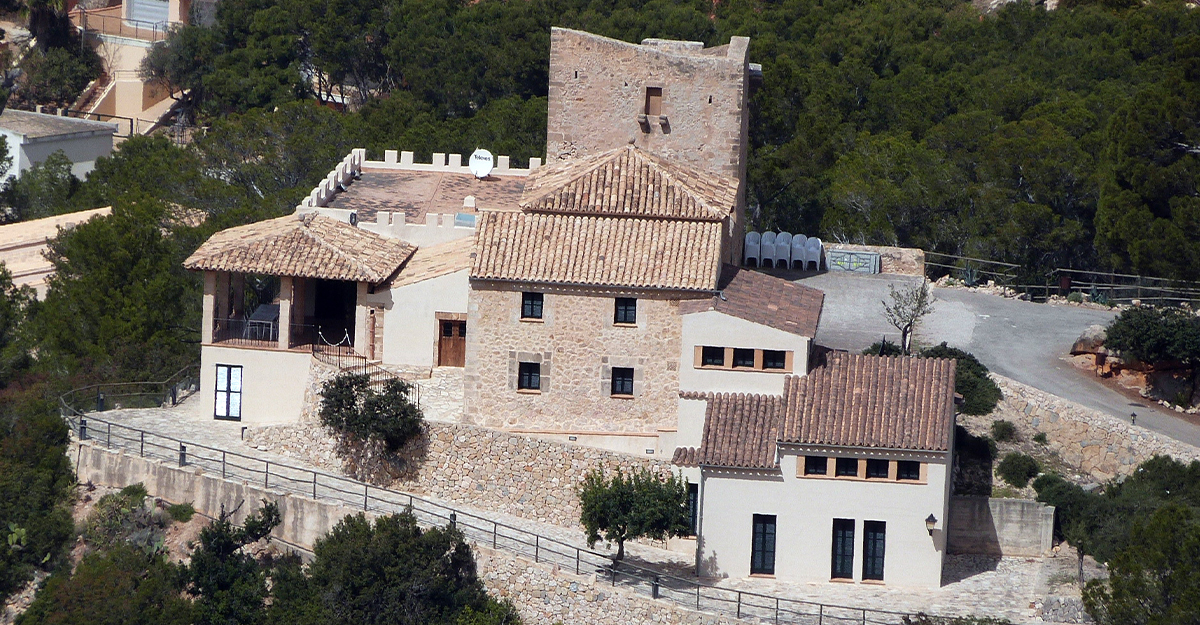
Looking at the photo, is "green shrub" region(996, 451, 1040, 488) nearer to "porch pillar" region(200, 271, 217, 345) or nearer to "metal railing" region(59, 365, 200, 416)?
"porch pillar" region(200, 271, 217, 345)

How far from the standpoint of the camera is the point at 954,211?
68.1 metres

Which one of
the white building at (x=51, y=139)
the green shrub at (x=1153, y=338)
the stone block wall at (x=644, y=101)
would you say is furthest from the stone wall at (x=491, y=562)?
the white building at (x=51, y=139)

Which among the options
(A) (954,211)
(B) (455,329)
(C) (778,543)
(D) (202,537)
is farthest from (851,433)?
(A) (954,211)

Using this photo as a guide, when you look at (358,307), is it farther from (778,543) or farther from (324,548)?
(778,543)

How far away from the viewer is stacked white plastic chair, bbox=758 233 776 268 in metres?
61.4

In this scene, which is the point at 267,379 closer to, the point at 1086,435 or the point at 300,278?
the point at 300,278

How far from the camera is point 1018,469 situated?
4825 cm

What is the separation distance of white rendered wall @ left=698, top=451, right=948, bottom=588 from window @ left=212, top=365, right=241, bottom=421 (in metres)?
13.4

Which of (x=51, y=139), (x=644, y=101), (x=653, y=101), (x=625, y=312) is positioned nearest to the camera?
(x=625, y=312)

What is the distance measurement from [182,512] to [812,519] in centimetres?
1484

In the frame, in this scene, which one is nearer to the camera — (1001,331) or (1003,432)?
(1003,432)

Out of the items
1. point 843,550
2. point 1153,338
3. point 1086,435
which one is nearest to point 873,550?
point 843,550

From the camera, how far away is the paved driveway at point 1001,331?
2015 inches

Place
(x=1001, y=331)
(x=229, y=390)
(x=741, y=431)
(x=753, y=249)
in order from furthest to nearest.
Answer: (x=753, y=249), (x=1001, y=331), (x=229, y=390), (x=741, y=431)
